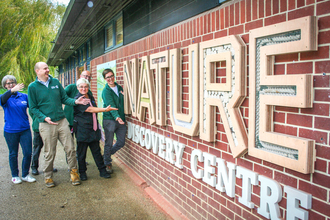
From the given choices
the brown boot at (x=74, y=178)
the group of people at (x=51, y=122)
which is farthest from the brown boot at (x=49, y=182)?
the brown boot at (x=74, y=178)

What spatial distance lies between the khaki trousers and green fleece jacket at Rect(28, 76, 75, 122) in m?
0.14

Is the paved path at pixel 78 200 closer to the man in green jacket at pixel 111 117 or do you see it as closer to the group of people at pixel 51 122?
the group of people at pixel 51 122

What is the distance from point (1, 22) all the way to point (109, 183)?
20074 mm

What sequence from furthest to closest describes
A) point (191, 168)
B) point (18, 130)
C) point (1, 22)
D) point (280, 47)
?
point (1, 22)
point (18, 130)
point (191, 168)
point (280, 47)

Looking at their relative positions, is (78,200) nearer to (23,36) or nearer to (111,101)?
(111,101)

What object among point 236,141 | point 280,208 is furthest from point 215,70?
point 280,208

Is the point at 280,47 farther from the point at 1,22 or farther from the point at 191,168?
the point at 1,22

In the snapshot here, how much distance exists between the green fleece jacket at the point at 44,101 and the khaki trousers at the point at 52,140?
0.14 meters

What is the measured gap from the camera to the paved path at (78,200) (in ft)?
11.4

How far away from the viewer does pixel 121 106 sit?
5.18 m

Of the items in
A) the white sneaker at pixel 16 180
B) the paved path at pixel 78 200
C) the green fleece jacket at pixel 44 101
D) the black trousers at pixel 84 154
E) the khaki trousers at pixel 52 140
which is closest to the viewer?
the paved path at pixel 78 200

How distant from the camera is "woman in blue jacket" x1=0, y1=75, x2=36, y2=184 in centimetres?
443

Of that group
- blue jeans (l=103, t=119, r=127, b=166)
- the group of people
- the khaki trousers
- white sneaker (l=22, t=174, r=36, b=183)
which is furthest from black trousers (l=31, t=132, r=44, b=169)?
blue jeans (l=103, t=119, r=127, b=166)

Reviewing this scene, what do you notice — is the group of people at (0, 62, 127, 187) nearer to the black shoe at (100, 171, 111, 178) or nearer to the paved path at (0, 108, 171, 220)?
the black shoe at (100, 171, 111, 178)
